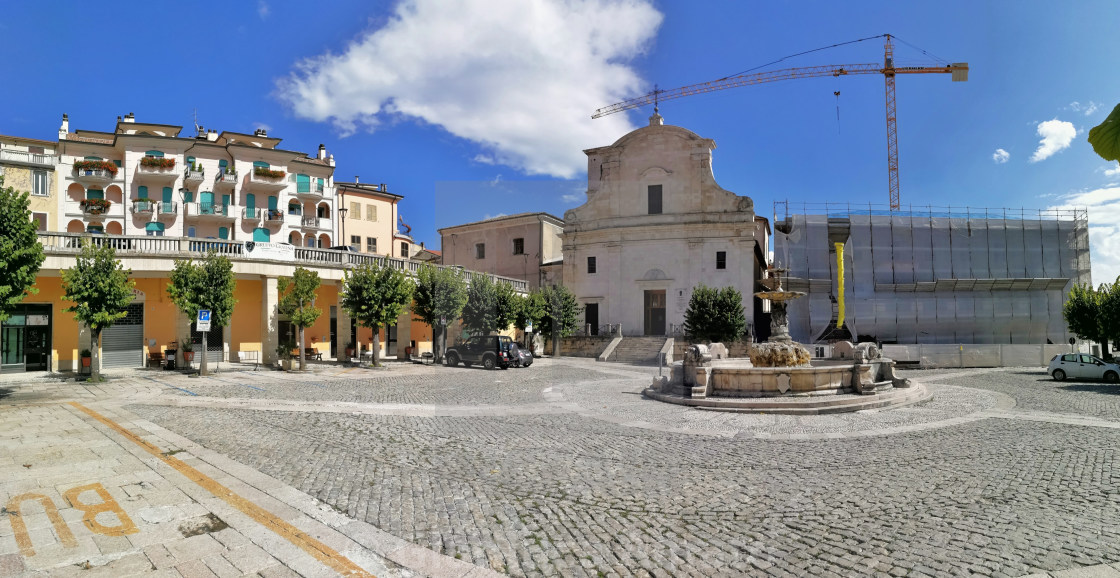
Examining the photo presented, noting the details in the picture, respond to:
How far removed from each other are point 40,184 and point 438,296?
84.2 ft

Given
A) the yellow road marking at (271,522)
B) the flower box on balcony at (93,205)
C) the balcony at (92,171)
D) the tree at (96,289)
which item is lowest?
the yellow road marking at (271,522)

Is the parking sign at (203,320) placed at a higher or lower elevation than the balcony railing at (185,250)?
lower

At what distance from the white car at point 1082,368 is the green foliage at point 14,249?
34.3 metres

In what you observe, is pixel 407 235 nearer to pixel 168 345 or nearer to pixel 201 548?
pixel 168 345

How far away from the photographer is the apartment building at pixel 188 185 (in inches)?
1339

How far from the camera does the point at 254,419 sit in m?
12.3

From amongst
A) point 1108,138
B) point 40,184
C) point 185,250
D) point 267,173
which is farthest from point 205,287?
point 1108,138

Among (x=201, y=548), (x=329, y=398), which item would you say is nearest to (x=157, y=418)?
(x=329, y=398)

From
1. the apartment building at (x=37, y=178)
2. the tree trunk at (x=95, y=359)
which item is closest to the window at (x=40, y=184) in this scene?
the apartment building at (x=37, y=178)

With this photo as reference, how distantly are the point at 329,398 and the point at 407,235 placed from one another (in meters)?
37.4

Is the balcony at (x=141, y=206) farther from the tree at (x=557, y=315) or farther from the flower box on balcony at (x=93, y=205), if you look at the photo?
the tree at (x=557, y=315)

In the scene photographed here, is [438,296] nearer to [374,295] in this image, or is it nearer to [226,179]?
[374,295]

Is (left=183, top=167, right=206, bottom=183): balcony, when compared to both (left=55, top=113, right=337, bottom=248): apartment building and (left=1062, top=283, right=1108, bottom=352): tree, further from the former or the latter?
(left=1062, top=283, right=1108, bottom=352): tree

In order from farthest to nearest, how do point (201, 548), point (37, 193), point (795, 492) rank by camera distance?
point (37, 193) → point (795, 492) → point (201, 548)
